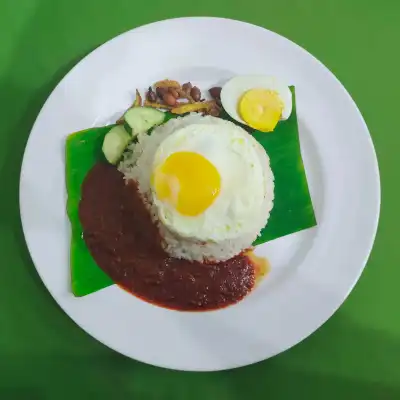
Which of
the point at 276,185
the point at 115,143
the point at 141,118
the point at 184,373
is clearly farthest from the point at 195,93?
the point at 184,373

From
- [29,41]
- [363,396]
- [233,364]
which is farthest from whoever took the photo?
[29,41]

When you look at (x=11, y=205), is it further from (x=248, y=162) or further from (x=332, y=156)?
(x=332, y=156)

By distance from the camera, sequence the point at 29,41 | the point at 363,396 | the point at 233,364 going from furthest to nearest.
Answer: the point at 29,41 < the point at 363,396 < the point at 233,364

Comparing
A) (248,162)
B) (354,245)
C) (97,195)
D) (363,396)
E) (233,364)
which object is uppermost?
(248,162)

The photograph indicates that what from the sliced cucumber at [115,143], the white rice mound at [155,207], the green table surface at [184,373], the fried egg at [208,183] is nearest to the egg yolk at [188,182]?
the fried egg at [208,183]

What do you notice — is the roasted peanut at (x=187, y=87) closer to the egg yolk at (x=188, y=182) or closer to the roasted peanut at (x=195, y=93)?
the roasted peanut at (x=195, y=93)

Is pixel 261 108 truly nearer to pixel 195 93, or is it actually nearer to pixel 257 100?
pixel 257 100

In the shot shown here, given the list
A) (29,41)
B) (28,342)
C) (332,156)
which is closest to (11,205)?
(28,342)
